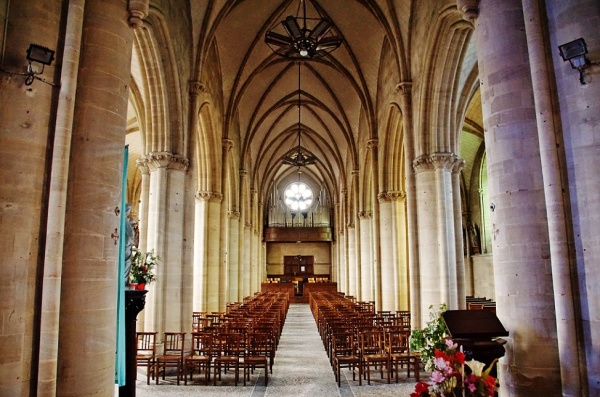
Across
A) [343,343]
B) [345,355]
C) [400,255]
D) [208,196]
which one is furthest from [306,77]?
[345,355]

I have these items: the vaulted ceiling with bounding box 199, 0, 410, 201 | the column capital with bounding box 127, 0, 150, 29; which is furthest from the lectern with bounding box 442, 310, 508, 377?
the vaulted ceiling with bounding box 199, 0, 410, 201

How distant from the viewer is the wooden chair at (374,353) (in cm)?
839

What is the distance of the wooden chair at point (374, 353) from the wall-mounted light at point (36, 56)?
6974 millimetres

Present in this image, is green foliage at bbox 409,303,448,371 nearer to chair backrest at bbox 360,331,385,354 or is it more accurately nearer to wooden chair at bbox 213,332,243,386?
chair backrest at bbox 360,331,385,354

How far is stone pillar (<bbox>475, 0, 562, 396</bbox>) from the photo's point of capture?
5504 millimetres

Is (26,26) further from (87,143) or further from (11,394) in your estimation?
(11,394)

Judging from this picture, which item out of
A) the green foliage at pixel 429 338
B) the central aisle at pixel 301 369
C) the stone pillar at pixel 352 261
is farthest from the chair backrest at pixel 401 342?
the stone pillar at pixel 352 261

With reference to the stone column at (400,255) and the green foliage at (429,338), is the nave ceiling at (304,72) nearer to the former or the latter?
the stone column at (400,255)

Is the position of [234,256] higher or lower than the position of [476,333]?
higher

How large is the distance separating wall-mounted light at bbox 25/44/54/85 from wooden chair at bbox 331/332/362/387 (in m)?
6.76

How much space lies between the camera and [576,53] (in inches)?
199

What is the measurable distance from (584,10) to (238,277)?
21.3 m

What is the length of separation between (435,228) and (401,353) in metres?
4.50

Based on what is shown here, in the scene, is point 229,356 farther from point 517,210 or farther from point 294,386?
point 517,210
